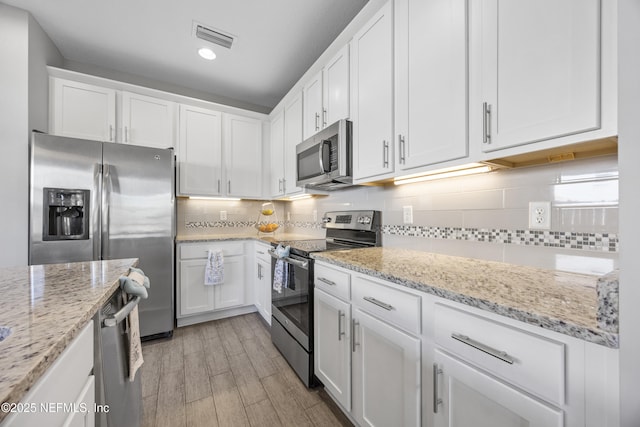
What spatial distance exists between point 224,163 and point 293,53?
144cm

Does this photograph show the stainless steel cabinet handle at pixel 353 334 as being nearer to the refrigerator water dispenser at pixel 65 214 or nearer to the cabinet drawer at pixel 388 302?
the cabinet drawer at pixel 388 302

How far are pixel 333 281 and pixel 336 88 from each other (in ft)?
4.76

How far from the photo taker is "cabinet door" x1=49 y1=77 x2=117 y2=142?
2.26 metres

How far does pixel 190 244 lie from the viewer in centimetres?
261

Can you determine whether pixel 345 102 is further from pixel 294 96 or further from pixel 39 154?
pixel 39 154

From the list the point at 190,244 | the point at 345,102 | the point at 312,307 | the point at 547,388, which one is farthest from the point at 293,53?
the point at 547,388

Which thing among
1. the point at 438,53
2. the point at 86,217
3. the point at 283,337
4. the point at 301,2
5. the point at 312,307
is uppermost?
the point at 301,2

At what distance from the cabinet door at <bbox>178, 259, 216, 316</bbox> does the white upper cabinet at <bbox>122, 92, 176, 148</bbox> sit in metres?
1.32

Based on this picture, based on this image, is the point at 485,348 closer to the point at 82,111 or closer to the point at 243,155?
the point at 243,155

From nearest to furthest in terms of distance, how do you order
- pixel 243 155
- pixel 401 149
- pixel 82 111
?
pixel 401 149 < pixel 82 111 < pixel 243 155

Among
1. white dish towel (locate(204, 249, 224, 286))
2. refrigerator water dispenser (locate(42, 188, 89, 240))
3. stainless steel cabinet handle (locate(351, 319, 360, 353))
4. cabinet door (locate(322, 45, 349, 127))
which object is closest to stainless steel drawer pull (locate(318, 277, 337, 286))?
stainless steel cabinet handle (locate(351, 319, 360, 353))

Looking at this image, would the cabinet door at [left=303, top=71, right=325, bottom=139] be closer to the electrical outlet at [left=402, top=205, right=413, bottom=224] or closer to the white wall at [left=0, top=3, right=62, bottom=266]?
the electrical outlet at [left=402, top=205, right=413, bottom=224]

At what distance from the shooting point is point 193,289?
8.62 ft

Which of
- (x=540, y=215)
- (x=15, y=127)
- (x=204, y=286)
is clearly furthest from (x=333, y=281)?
(x=15, y=127)
